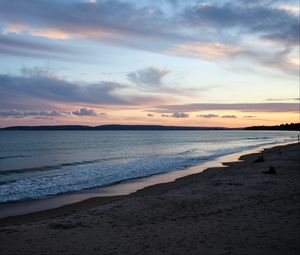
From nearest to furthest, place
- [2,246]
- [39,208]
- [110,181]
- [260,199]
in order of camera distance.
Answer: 1. [2,246]
2. [260,199]
3. [39,208]
4. [110,181]

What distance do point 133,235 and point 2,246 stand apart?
3.23 metres

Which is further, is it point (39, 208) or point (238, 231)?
point (39, 208)

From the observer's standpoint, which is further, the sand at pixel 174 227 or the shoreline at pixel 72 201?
the shoreline at pixel 72 201

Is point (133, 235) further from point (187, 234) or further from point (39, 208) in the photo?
point (39, 208)

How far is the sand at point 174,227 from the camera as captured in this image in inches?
317

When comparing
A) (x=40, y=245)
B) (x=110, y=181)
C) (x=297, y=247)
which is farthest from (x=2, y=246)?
(x=110, y=181)

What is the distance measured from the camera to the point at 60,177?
24.5m

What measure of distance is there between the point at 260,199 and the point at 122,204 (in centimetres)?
524

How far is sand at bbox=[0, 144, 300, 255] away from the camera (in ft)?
26.4

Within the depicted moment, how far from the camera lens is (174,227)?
9672mm

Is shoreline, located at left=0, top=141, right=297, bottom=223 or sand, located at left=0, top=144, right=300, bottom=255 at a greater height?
sand, located at left=0, top=144, right=300, bottom=255

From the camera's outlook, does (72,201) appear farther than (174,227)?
Yes

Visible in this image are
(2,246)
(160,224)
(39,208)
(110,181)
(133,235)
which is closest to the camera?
(2,246)

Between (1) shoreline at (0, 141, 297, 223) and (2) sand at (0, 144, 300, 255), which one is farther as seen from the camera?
(1) shoreline at (0, 141, 297, 223)
